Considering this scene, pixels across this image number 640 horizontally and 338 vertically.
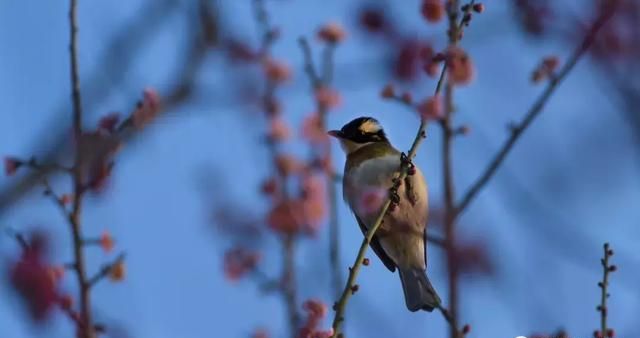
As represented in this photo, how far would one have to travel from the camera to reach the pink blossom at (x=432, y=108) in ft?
11.1

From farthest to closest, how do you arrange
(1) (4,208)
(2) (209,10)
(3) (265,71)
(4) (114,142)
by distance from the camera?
(3) (265,71)
(2) (209,10)
(4) (114,142)
(1) (4,208)

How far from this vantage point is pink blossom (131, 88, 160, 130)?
3.05 m

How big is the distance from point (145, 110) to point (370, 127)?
255cm

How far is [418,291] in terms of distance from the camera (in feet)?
15.0

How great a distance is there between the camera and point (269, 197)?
516cm

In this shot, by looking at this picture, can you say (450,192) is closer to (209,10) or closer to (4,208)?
(209,10)

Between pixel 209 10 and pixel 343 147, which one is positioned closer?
pixel 209 10

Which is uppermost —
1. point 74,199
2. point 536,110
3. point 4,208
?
point 536,110

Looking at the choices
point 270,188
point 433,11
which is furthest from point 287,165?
point 433,11

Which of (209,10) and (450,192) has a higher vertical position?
(209,10)

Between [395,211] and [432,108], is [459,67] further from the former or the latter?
[395,211]

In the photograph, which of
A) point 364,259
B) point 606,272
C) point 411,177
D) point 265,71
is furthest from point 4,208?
point 265,71

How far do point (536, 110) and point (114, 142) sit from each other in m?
1.52

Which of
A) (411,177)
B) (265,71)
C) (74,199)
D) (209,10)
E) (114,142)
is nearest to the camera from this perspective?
(114,142)
